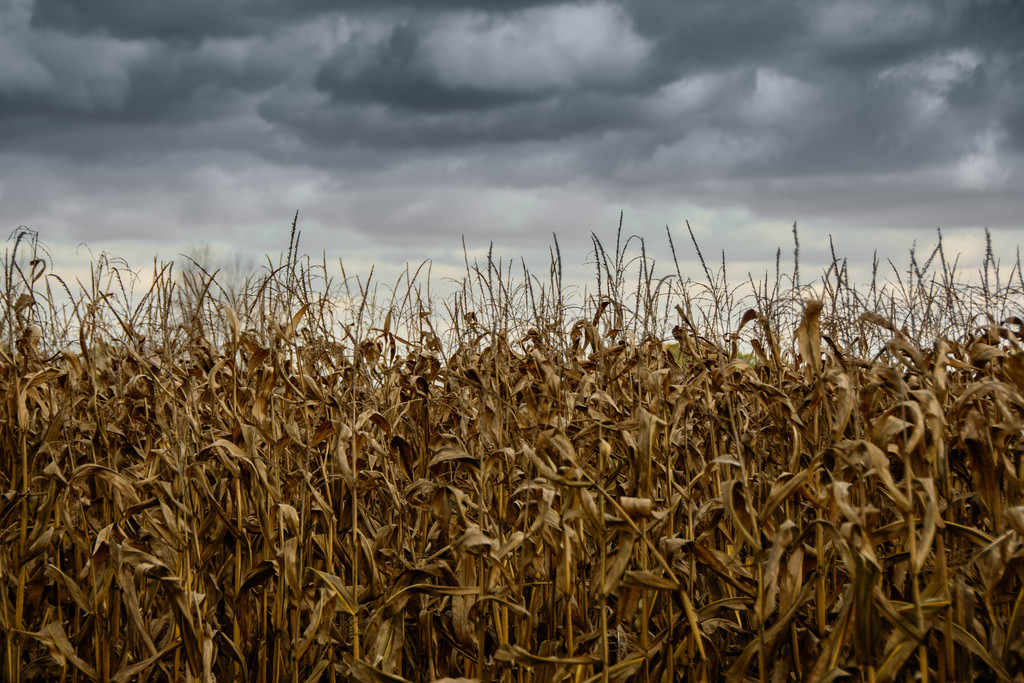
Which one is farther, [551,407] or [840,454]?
[551,407]

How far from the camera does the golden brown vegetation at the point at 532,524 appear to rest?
2.45 meters

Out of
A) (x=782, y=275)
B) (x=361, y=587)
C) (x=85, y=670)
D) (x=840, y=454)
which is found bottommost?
(x=85, y=670)

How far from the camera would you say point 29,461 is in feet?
12.1

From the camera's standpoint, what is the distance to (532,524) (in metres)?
3.12

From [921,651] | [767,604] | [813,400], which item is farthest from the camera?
[813,400]

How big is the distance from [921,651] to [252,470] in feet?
6.59

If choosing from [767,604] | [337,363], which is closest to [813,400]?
[767,604]

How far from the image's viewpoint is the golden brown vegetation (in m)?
2.45

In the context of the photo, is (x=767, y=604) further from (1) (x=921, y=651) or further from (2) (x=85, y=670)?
(2) (x=85, y=670)

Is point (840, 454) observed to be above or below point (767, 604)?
above

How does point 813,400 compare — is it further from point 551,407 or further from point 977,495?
point 551,407

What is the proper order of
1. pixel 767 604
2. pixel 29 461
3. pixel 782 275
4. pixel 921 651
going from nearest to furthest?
1. pixel 921 651
2. pixel 767 604
3. pixel 29 461
4. pixel 782 275

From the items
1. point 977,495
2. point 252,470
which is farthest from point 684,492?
point 252,470

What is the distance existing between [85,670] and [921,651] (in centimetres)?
282
